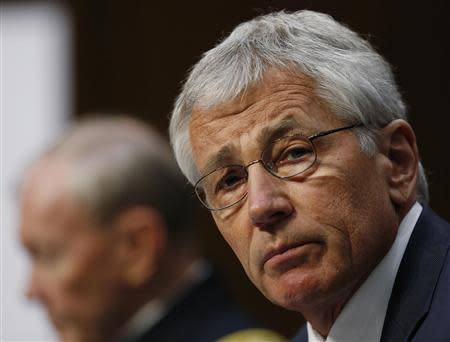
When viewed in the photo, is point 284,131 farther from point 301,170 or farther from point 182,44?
point 182,44

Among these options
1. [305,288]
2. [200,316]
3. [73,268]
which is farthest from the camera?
[73,268]

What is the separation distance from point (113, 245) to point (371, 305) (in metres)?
1.90

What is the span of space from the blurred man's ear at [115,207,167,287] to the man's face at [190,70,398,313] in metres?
1.65

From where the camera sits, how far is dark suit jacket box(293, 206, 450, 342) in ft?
8.20

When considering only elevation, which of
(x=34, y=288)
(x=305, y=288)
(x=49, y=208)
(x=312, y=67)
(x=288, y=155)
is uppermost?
(x=312, y=67)

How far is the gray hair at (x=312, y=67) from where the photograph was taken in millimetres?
A: 2598

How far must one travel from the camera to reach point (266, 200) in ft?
8.24

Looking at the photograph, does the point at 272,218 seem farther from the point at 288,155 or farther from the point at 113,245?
the point at 113,245

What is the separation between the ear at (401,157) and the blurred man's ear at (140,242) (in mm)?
1773

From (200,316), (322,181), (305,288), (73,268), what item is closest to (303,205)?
(322,181)

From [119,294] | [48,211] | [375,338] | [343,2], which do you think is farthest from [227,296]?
[375,338]

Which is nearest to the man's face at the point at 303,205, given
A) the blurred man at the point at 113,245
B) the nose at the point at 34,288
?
the blurred man at the point at 113,245

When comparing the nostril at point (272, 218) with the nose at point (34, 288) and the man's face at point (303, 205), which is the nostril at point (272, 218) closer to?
the man's face at point (303, 205)

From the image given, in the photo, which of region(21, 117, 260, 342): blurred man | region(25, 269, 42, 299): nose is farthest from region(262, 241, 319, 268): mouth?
region(25, 269, 42, 299): nose
